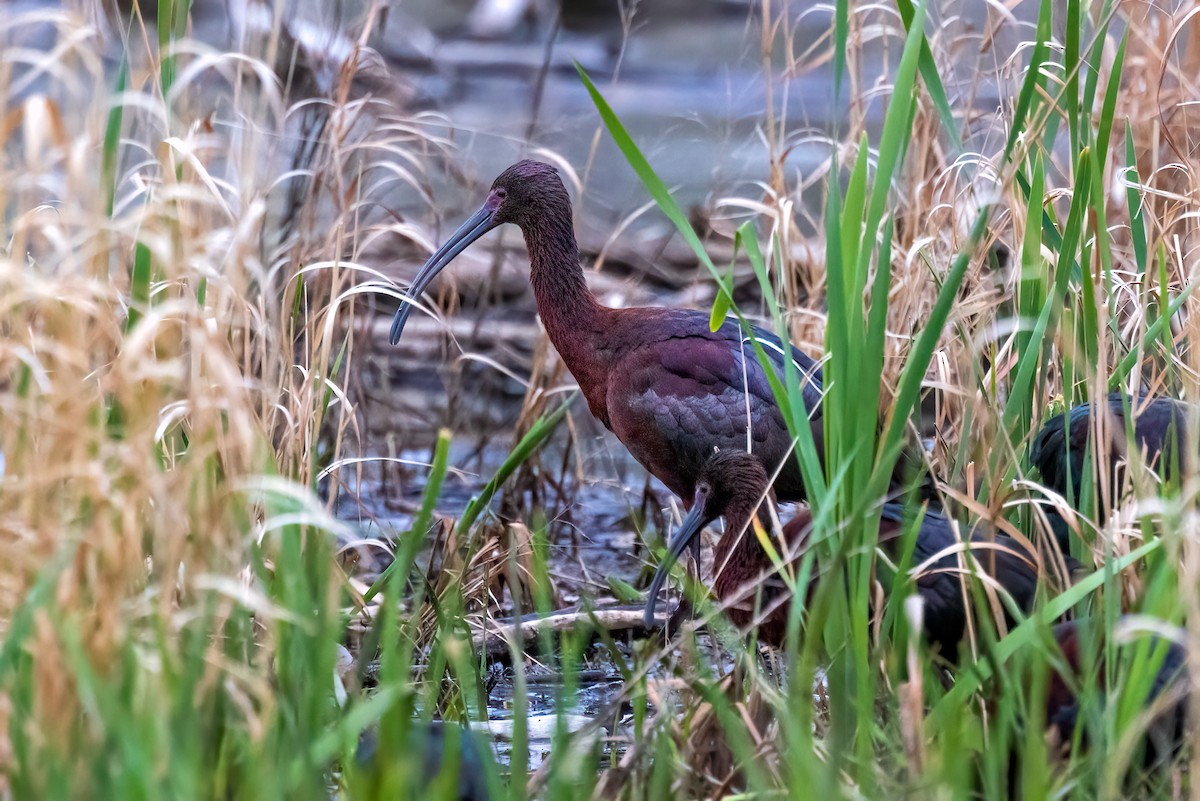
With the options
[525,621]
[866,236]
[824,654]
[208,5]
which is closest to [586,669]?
[525,621]

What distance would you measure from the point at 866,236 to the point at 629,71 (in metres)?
11.3

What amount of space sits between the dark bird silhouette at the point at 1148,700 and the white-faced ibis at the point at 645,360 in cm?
164

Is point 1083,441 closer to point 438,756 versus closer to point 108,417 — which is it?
point 438,756

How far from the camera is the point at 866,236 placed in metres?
2.67

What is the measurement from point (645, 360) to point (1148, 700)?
2076 millimetres

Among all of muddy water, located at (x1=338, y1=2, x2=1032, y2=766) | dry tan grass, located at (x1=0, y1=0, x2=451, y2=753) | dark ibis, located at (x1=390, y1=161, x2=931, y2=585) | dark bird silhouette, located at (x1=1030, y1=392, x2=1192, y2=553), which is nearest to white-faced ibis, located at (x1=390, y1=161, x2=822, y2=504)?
dark ibis, located at (x1=390, y1=161, x2=931, y2=585)

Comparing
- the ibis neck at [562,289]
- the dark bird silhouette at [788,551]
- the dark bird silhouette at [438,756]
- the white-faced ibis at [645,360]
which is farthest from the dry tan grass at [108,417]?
the ibis neck at [562,289]

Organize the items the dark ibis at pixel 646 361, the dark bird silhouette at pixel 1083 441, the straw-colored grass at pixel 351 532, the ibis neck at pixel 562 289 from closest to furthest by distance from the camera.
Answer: the straw-colored grass at pixel 351 532
the dark bird silhouette at pixel 1083 441
the dark ibis at pixel 646 361
the ibis neck at pixel 562 289

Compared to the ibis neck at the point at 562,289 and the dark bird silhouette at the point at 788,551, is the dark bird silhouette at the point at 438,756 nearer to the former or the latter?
the dark bird silhouette at the point at 788,551

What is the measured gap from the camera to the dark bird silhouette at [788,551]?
116 inches

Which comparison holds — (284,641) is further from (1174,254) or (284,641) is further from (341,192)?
(1174,254)

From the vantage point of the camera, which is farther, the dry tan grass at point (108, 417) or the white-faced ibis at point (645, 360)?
the white-faced ibis at point (645, 360)

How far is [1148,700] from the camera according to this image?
251 centimetres

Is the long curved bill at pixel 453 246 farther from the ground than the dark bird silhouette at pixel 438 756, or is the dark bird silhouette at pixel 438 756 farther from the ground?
the long curved bill at pixel 453 246
